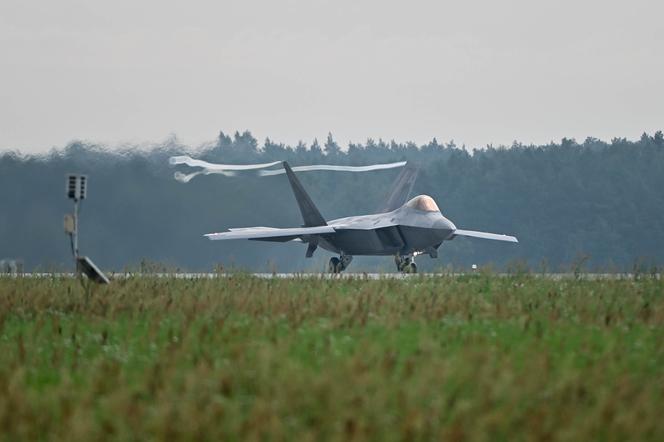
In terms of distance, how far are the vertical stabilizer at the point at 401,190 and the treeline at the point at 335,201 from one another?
132 inches

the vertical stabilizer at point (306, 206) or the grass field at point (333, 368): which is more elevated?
the vertical stabilizer at point (306, 206)

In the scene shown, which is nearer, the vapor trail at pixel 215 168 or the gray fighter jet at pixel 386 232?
the gray fighter jet at pixel 386 232

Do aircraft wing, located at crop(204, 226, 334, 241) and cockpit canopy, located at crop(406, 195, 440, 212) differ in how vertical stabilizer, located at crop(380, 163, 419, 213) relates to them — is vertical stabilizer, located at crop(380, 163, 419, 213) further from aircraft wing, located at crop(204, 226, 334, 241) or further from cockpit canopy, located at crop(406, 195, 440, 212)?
cockpit canopy, located at crop(406, 195, 440, 212)

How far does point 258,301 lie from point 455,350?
18.4 feet

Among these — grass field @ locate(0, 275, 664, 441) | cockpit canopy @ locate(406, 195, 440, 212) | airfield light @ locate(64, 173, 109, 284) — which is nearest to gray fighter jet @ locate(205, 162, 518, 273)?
cockpit canopy @ locate(406, 195, 440, 212)

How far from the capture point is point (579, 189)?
3676 inches

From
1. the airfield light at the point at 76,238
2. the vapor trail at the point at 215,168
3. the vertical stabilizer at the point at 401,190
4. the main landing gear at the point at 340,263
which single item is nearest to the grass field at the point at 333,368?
the airfield light at the point at 76,238

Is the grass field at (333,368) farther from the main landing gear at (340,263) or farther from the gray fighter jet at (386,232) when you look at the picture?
the main landing gear at (340,263)

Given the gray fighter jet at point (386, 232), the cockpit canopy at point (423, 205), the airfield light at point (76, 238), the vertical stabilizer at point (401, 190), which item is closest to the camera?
the airfield light at point (76, 238)

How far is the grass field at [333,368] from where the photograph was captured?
317 inches

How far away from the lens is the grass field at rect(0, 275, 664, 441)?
26.4 ft

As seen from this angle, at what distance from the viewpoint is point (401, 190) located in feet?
128

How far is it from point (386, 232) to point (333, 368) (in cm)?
2501

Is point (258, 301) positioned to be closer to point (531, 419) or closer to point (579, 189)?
point (531, 419)
